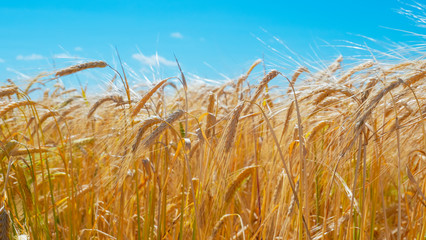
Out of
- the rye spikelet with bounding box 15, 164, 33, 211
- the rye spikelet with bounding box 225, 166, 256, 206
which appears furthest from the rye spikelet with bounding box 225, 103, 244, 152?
the rye spikelet with bounding box 15, 164, 33, 211

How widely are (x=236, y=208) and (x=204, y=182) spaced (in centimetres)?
79

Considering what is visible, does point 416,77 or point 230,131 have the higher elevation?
point 416,77

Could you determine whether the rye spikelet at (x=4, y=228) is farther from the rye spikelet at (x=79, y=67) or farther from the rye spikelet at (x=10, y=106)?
the rye spikelet at (x=79, y=67)

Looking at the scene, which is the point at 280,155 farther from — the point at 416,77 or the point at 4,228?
the point at 4,228

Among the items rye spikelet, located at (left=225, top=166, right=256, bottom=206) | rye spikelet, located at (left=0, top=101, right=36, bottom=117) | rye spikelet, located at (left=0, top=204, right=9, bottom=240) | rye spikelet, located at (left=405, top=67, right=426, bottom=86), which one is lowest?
rye spikelet, located at (left=225, top=166, right=256, bottom=206)

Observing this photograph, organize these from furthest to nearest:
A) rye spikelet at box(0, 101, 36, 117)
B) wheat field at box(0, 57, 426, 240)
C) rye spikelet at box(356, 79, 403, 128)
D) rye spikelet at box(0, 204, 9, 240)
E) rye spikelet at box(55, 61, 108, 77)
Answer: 1. rye spikelet at box(55, 61, 108, 77)
2. rye spikelet at box(0, 101, 36, 117)
3. wheat field at box(0, 57, 426, 240)
4. rye spikelet at box(356, 79, 403, 128)
5. rye spikelet at box(0, 204, 9, 240)

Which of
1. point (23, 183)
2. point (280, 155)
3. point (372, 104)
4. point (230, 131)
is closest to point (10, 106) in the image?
point (23, 183)

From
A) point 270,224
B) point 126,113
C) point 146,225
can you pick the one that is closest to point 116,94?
point 126,113

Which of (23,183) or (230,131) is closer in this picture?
(230,131)

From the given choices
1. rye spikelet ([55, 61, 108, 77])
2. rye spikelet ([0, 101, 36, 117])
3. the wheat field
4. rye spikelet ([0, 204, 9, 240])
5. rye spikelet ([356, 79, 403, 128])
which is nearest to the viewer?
rye spikelet ([0, 204, 9, 240])

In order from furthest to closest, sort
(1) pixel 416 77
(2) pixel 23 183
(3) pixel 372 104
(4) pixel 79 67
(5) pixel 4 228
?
(4) pixel 79 67
(2) pixel 23 183
(1) pixel 416 77
(3) pixel 372 104
(5) pixel 4 228

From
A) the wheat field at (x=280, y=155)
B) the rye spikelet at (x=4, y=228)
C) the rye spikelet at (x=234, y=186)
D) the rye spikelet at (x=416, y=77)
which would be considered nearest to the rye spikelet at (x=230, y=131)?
the wheat field at (x=280, y=155)

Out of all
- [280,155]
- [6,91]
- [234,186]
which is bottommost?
[234,186]

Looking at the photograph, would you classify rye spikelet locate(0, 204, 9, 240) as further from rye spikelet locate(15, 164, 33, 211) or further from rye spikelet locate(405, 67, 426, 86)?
rye spikelet locate(405, 67, 426, 86)
